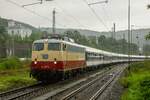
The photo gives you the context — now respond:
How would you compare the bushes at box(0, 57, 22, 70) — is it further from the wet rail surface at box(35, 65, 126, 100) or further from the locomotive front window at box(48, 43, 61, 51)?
the wet rail surface at box(35, 65, 126, 100)

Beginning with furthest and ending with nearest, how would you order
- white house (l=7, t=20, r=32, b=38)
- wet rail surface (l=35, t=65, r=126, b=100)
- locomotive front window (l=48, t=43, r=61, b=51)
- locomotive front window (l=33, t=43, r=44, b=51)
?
white house (l=7, t=20, r=32, b=38)
locomotive front window (l=33, t=43, r=44, b=51)
locomotive front window (l=48, t=43, r=61, b=51)
wet rail surface (l=35, t=65, r=126, b=100)

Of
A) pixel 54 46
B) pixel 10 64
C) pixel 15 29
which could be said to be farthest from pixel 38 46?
pixel 15 29

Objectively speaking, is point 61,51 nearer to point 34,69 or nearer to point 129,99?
point 34,69

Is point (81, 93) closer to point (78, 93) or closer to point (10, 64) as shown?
point (78, 93)

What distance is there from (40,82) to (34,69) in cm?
336

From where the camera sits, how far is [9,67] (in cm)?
5419

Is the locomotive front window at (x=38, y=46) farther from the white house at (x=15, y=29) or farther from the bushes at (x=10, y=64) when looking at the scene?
the white house at (x=15, y=29)

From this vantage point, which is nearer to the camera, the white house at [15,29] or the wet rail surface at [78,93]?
the wet rail surface at [78,93]

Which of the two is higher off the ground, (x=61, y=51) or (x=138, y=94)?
(x=61, y=51)

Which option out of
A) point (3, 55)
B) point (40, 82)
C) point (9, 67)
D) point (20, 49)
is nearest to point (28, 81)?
point (40, 82)

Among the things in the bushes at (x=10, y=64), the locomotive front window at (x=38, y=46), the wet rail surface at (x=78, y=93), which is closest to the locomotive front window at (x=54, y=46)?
the locomotive front window at (x=38, y=46)

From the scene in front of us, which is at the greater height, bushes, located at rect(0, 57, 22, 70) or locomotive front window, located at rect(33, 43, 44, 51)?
locomotive front window, located at rect(33, 43, 44, 51)

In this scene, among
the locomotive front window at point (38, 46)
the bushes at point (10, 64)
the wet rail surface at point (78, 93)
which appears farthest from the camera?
the bushes at point (10, 64)

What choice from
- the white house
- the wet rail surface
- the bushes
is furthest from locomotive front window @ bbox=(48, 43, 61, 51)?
the white house
